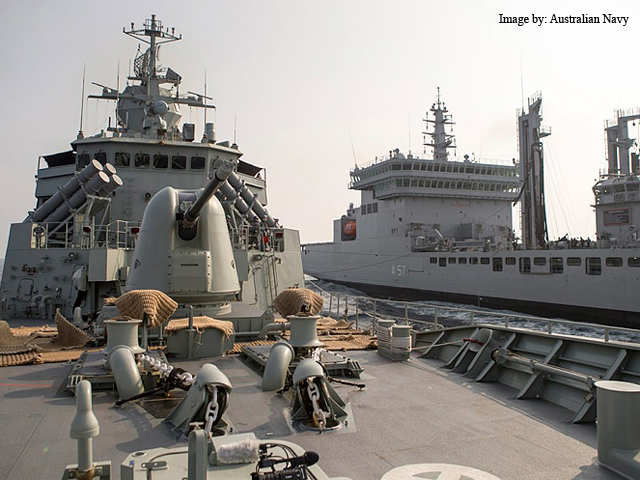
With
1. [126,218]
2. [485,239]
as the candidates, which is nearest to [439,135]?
[485,239]

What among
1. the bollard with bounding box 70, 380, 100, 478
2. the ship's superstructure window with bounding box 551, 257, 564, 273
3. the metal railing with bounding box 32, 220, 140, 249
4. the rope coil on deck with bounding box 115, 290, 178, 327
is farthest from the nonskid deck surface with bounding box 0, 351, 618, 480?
the ship's superstructure window with bounding box 551, 257, 564, 273

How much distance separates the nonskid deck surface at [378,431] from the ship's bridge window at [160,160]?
10076 millimetres

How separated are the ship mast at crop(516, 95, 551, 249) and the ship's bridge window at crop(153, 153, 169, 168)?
856 inches

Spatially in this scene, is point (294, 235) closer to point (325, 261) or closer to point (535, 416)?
point (535, 416)

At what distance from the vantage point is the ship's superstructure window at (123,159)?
584 inches

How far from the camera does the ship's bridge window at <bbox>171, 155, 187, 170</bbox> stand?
15133 millimetres

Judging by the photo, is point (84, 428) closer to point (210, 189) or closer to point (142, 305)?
point (142, 305)

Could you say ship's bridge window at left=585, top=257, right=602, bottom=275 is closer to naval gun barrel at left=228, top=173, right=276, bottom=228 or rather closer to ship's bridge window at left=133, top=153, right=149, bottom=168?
naval gun barrel at left=228, top=173, right=276, bottom=228

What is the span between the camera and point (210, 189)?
6.60 m

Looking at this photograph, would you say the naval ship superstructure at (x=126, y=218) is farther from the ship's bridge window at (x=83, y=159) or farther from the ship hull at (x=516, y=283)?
the ship hull at (x=516, y=283)

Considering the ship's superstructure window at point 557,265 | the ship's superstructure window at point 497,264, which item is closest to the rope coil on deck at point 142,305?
the ship's superstructure window at point 557,265

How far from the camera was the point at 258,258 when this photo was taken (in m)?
12.6

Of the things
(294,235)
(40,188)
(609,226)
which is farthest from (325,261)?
(294,235)

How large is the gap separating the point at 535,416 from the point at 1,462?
14.0ft
